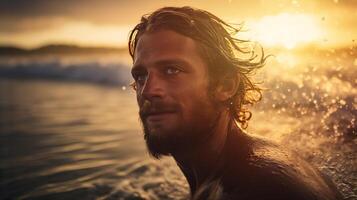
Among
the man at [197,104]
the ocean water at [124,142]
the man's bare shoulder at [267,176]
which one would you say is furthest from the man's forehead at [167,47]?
the ocean water at [124,142]

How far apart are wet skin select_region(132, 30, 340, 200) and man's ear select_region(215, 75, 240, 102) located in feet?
0.37

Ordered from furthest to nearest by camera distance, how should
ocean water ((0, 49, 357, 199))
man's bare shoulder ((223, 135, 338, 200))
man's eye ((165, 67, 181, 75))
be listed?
ocean water ((0, 49, 357, 199))
man's eye ((165, 67, 181, 75))
man's bare shoulder ((223, 135, 338, 200))

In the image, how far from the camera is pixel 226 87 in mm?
3209

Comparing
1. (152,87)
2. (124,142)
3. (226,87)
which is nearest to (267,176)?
(152,87)

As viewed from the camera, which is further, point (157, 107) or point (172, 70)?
point (172, 70)

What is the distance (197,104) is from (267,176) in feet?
3.13

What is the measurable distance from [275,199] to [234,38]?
6.63 ft

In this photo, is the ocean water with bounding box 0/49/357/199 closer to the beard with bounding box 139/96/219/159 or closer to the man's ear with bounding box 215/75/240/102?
the man's ear with bounding box 215/75/240/102

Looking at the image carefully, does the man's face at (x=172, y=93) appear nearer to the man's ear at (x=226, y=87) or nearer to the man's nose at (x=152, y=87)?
the man's nose at (x=152, y=87)

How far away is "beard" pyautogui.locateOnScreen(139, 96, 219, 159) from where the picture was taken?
2.77 meters

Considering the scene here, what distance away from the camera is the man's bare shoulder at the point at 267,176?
2003 mm

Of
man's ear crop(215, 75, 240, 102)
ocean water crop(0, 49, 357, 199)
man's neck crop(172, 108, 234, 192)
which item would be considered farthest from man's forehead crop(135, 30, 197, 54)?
ocean water crop(0, 49, 357, 199)

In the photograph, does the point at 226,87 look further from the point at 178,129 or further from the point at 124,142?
the point at 124,142

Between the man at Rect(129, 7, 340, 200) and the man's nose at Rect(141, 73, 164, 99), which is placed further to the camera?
the man's nose at Rect(141, 73, 164, 99)
